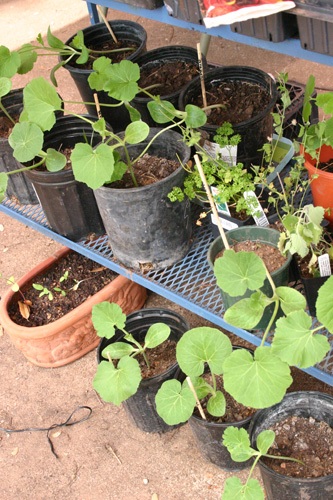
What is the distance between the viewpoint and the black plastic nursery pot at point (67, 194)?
1.88 meters

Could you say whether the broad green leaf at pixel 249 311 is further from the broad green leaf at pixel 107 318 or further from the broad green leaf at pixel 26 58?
the broad green leaf at pixel 26 58

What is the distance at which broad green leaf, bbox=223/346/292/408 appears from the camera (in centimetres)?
125

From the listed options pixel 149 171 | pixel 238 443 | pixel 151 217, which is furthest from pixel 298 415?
pixel 149 171

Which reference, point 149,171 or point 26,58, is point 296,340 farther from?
point 26,58

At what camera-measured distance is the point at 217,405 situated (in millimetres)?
1605

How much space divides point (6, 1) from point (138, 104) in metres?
4.11

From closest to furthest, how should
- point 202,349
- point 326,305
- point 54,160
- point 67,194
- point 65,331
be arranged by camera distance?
point 326,305 < point 202,349 < point 54,160 < point 67,194 < point 65,331

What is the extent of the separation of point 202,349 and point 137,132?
2.11 ft

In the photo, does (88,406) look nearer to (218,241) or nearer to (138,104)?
(218,241)

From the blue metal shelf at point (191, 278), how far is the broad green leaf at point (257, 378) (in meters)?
0.29

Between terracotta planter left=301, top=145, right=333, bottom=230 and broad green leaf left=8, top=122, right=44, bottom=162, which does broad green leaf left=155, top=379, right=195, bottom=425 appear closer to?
terracotta planter left=301, top=145, right=333, bottom=230

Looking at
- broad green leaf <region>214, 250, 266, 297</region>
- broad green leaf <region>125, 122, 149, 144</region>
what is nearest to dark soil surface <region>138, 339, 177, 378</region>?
broad green leaf <region>214, 250, 266, 297</region>

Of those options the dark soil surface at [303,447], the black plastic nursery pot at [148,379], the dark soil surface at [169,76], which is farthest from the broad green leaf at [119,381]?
the dark soil surface at [169,76]

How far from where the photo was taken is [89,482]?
1.91 m
